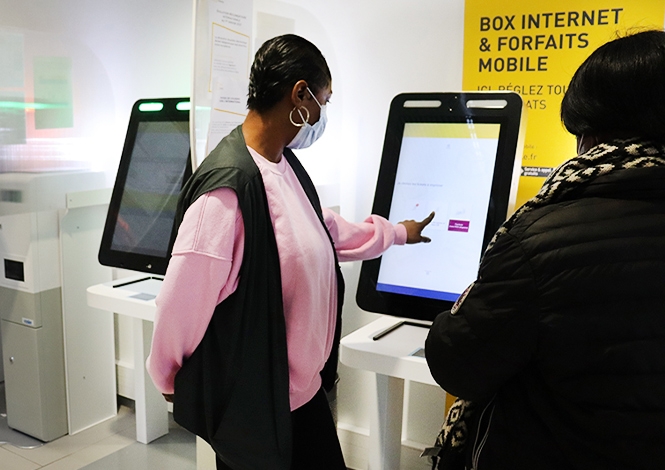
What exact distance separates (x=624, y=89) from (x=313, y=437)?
43.4 inches

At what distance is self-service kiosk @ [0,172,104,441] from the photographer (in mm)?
2889

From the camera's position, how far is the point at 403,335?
2070 millimetres

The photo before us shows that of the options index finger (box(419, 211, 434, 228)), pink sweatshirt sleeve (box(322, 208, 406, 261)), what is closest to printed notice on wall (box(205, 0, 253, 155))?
pink sweatshirt sleeve (box(322, 208, 406, 261))

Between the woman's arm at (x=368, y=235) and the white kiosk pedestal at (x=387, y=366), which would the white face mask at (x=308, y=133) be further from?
the white kiosk pedestal at (x=387, y=366)

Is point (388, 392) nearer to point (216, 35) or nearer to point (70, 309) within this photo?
point (216, 35)

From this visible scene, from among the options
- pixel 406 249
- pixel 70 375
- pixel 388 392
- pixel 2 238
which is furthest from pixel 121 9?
pixel 388 392

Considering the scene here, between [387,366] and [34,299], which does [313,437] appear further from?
[34,299]

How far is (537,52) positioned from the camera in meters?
2.21

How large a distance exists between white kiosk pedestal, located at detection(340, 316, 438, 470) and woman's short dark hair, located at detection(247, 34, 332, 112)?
773 millimetres

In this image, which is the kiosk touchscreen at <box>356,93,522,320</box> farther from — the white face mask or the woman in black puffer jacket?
the woman in black puffer jacket

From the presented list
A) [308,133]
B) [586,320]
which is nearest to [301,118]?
[308,133]

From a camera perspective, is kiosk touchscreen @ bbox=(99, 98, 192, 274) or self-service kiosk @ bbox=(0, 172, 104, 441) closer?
kiosk touchscreen @ bbox=(99, 98, 192, 274)

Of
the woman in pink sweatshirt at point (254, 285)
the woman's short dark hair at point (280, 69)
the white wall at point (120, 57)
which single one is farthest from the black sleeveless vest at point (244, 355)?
the white wall at point (120, 57)

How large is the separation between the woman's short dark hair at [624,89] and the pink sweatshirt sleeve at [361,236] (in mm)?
918
